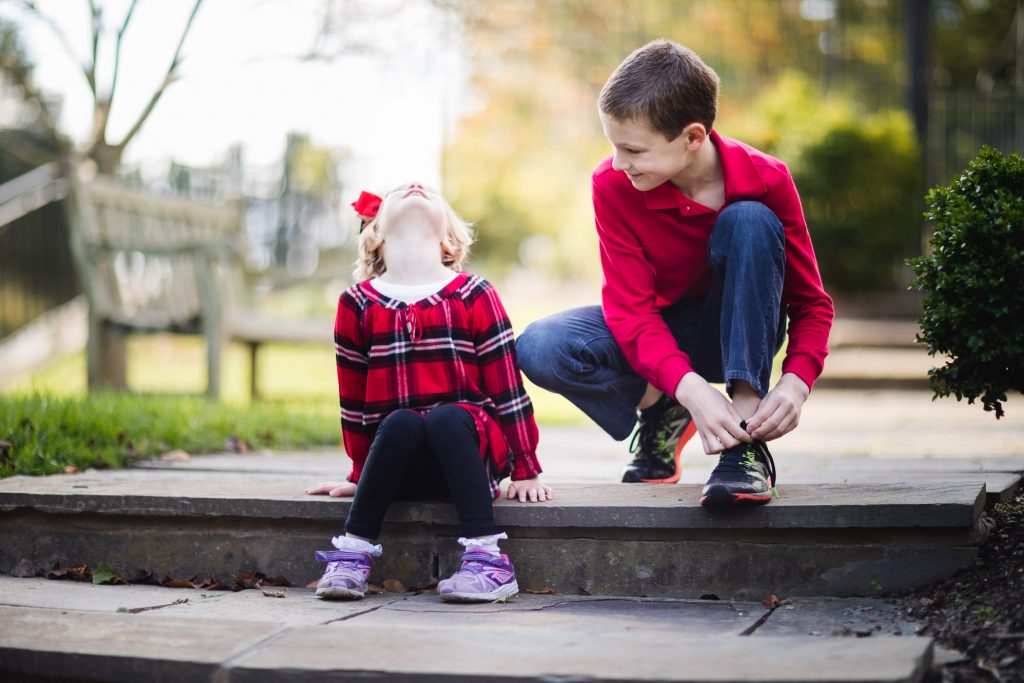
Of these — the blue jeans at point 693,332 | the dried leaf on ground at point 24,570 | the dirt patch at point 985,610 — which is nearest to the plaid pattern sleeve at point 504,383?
the blue jeans at point 693,332

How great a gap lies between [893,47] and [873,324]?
9724 mm

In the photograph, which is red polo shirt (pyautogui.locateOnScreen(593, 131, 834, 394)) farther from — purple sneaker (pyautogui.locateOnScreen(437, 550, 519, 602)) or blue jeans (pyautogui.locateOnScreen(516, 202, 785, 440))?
purple sneaker (pyautogui.locateOnScreen(437, 550, 519, 602))

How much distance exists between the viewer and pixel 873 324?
357 inches

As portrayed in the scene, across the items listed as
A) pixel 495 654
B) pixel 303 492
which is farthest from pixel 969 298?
pixel 303 492

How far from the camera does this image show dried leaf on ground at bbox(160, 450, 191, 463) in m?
3.67

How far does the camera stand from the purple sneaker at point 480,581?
2.22m

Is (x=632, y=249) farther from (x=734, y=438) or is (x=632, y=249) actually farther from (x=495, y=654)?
(x=495, y=654)

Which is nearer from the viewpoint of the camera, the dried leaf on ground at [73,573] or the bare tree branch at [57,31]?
the dried leaf on ground at [73,573]

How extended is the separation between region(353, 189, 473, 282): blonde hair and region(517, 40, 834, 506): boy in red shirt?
1.04ft

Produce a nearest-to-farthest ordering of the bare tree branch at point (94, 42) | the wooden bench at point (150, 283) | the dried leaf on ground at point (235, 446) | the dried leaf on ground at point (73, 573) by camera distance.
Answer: the dried leaf on ground at point (73, 573), the dried leaf on ground at point (235, 446), the wooden bench at point (150, 283), the bare tree branch at point (94, 42)

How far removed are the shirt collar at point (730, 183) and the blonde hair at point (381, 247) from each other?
0.51 m

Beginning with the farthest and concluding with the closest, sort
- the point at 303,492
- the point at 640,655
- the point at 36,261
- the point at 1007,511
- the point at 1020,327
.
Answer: the point at 36,261, the point at 303,492, the point at 1007,511, the point at 1020,327, the point at 640,655

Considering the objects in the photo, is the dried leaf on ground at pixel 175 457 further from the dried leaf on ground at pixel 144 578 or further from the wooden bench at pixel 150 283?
the wooden bench at pixel 150 283

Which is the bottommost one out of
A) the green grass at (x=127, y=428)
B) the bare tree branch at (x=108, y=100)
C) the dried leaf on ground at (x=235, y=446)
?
the dried leaf on ground at (x=235, y=446)
